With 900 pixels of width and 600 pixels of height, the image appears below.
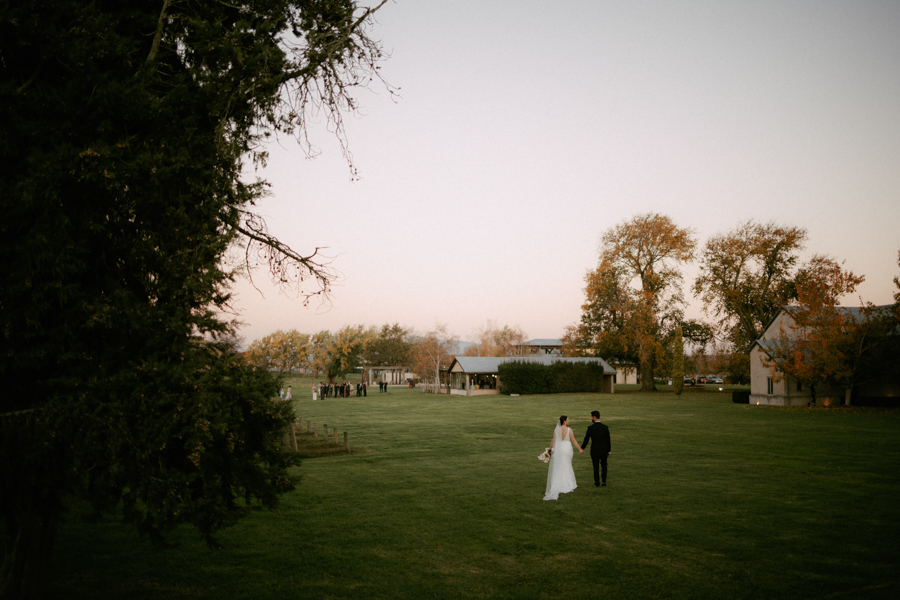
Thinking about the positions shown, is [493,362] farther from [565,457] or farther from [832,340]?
[565,457]

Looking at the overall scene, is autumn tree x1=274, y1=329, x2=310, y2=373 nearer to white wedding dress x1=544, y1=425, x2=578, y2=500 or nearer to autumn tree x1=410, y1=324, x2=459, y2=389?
autumn tree x1=410, y1=324, x2=459, y2=389

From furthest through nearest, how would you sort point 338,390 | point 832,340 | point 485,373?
point 485,373, point 338,390, point 832,340

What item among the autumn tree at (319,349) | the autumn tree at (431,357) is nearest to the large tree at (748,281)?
the autumn tree at (431,357)

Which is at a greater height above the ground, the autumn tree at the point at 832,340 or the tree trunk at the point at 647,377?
the autumn tree at the point at 832,340

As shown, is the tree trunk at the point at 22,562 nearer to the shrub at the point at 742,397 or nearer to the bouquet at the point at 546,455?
the bouquet at the point at 546,455

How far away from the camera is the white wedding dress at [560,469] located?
41.3ft

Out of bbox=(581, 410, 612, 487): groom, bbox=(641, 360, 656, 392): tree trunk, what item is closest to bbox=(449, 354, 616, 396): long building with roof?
bbox=(641, 360, 656, 392): tree trunk

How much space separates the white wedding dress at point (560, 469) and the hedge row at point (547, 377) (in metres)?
47.9

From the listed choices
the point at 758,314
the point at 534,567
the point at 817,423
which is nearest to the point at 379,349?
the point at 758,314

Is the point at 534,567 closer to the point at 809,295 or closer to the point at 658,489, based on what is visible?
the point at 658,489

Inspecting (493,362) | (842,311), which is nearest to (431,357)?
(493,362)

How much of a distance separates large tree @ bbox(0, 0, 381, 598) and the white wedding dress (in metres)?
8.45

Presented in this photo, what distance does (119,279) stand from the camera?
5230 millimetres

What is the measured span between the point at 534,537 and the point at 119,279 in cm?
753
